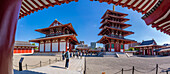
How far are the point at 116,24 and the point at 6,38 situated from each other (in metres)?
26.5

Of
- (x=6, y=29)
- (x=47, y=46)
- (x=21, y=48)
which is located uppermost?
(x=6, y=29)

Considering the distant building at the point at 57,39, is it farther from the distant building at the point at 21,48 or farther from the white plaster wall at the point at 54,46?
the distant building at the point at 21,48

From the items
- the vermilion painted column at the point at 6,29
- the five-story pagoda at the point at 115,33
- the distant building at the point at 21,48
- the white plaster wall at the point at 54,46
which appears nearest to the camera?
the vermilion painted column at the point at 6,29

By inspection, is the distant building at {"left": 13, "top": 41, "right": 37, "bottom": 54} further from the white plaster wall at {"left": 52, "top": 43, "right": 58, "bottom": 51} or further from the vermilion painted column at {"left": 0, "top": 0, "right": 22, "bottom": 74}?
the vermilion painted column at {"left": 0, "top": 0, "right": 22, "bottom": 74}

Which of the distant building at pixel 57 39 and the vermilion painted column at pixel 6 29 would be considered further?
the distant building at pixel 57 39

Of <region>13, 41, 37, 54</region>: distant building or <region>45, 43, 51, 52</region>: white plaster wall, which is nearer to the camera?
<region>45, 43, 51, 52</region>: white plaster wall

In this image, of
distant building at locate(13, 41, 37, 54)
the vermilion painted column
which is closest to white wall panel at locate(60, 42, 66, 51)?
the vermilion painted column

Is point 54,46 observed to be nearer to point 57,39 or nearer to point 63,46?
point 57,39

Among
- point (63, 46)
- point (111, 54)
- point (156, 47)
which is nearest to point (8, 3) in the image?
point (63, 46)

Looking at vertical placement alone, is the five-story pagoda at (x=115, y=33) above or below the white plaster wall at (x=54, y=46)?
above

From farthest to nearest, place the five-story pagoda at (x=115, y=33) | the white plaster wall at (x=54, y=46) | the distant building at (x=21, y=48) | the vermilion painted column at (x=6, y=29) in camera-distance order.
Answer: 1. the distant building at (x=21, y=48)
2. the five-story pagoda at (x=115, y=33)
3. the white plaster wall at (x=54, y=46)
4. the vermilion painted column at (x=6, y=29)

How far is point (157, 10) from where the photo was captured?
9.87 ft

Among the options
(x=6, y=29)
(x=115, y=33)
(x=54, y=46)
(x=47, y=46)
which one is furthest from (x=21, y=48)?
(x=6, y=29)

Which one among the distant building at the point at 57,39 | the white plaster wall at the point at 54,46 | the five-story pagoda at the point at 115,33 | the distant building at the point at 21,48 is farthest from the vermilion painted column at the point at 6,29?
the distant building at the point at 21,48
